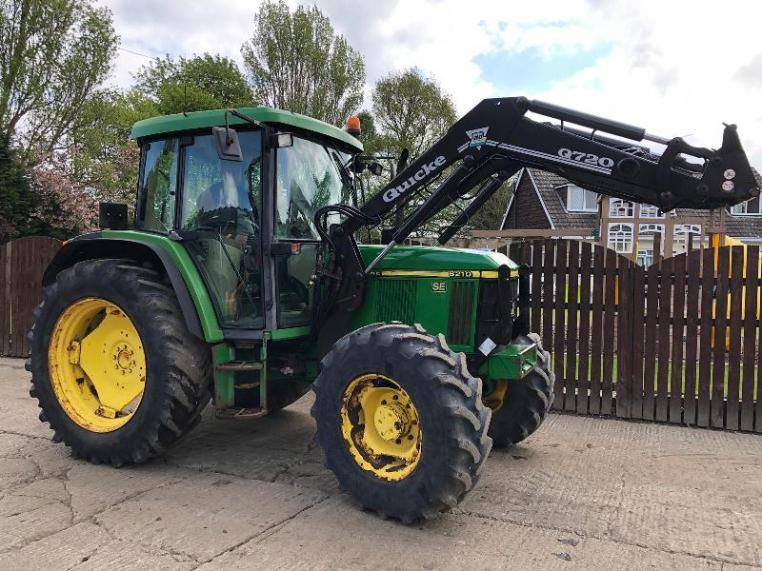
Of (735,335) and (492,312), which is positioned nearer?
(492,312)

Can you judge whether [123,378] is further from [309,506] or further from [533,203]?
[533,203]

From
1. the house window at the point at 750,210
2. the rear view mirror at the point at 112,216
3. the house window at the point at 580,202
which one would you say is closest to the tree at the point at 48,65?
the rear view mirror at the point at 112,216

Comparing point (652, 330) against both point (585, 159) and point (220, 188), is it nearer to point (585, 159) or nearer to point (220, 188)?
point (585, 159)

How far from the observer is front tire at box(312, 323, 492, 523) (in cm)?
334

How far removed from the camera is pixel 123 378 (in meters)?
4.71

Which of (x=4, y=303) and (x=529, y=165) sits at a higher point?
(x=529, y=165)

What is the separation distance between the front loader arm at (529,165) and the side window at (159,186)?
1.24 metres

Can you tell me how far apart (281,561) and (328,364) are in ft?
3.71

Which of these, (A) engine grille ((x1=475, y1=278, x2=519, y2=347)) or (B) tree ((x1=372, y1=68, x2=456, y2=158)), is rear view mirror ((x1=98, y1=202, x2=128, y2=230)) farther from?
(B) tree ((x1=372, y1=68, x2=456, y2=158))

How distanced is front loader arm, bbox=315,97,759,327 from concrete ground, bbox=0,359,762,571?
4.37ft

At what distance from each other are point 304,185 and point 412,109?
30.0 meters

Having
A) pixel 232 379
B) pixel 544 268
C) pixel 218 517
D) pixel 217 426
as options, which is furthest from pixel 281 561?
pixel 544 268

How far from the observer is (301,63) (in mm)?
24906

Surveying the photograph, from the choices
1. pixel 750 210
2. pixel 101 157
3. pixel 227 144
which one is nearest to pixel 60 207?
pixel 101 157
